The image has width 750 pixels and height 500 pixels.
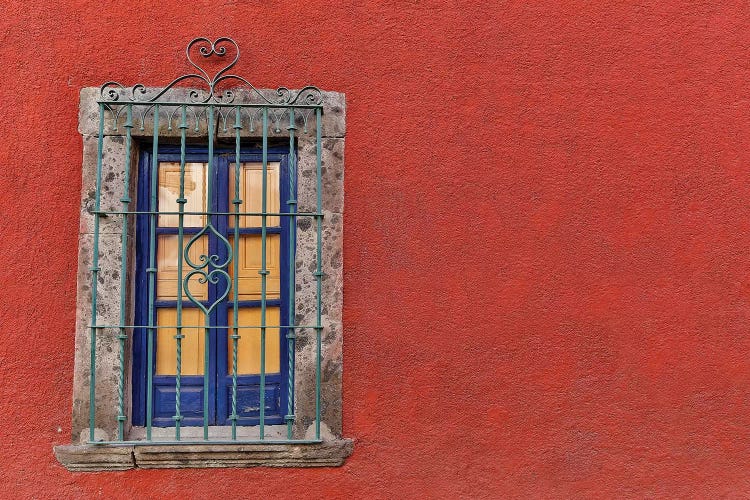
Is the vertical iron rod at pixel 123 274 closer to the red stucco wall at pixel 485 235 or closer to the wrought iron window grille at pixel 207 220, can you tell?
the wrought iron window grille at pixel 207 220

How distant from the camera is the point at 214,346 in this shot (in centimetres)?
309

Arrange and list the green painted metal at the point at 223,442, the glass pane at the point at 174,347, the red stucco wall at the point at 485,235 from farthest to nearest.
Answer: the glass pane at the point at 174,347 < the red stucco wall at the point at 485,235 < the green painted metal at the point at 223,442

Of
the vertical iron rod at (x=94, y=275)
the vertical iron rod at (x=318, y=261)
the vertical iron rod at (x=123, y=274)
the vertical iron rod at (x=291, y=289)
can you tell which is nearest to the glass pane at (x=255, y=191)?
the vertical iron rod at (x=291, y=289)

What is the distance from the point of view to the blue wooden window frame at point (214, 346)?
3.06 metres

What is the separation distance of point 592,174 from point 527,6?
851mm

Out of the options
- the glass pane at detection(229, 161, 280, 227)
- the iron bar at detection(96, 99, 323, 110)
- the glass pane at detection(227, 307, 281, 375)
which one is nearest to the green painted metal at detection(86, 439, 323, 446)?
the glass pane at detection(227, 307, 281, 375)

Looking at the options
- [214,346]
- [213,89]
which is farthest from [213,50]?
[214,346]

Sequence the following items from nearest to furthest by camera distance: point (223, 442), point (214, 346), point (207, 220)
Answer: point (223, 442) → point (207, 220) → point (214, 346)

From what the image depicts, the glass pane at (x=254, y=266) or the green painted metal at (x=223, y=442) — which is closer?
the green painted metal at (x=223, y=442)

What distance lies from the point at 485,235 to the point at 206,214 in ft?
4.12

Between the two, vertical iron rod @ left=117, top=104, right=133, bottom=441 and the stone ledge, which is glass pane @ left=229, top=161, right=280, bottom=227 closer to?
vertical iron rod @ left=117, top=104, right=133, bottom=441

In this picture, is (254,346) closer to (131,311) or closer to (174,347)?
(174,347)

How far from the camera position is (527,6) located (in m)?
3.14

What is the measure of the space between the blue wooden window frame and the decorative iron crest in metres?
0.25
